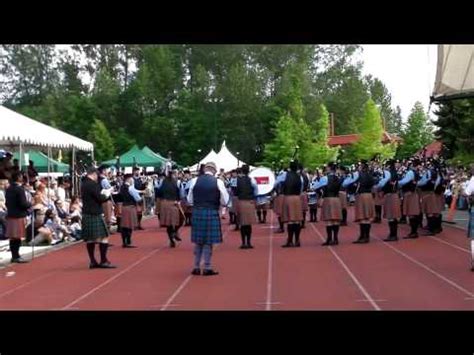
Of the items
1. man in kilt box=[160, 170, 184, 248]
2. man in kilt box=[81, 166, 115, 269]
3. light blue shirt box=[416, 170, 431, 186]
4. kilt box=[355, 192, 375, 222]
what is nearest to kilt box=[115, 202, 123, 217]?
man in kilt box=[160, 170, 184, 248]

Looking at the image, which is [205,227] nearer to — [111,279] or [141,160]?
[111,279]

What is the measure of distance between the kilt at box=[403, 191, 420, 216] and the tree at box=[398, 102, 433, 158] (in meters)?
48.2

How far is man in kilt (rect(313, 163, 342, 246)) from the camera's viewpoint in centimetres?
1667

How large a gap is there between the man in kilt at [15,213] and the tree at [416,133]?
5313 centimetres

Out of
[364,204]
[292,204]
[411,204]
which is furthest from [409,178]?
[292,204]

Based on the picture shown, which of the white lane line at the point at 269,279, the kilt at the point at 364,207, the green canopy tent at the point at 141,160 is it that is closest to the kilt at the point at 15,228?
the white lane line at the point at 269,279

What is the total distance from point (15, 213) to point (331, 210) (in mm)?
6427

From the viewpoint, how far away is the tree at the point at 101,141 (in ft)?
177

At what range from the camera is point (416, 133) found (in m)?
66.4

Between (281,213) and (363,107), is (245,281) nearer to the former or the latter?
(281,213)

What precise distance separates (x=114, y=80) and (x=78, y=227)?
42.5 metres

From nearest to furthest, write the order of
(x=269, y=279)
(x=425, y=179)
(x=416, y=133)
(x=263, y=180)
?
(x=269, y=279) < (x=425, y=179) < (x=263, y=180) < (x=416, y=133)

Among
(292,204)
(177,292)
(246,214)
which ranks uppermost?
(292,204)
